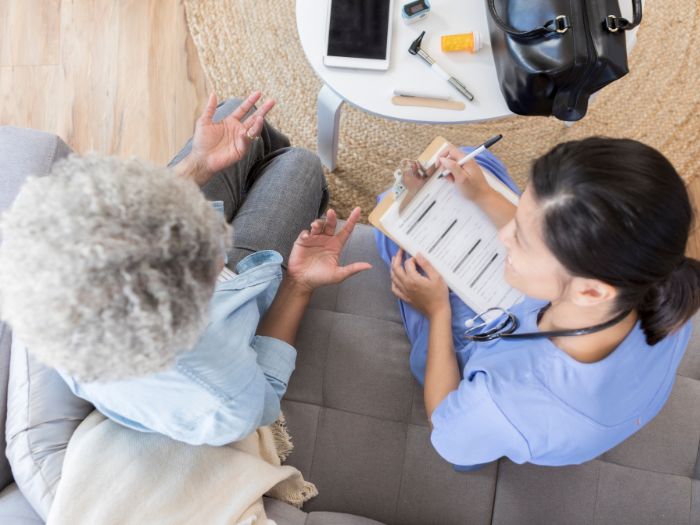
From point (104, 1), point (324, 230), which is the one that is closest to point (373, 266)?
point (324, 230)

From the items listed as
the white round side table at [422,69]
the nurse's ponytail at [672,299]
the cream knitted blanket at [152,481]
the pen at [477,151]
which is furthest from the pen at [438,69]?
the cream knitted blanket at [152,481]

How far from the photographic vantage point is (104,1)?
67.0 inches

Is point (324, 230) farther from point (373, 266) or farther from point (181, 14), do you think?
point (181, 14)

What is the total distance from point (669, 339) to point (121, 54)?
5.30 feet

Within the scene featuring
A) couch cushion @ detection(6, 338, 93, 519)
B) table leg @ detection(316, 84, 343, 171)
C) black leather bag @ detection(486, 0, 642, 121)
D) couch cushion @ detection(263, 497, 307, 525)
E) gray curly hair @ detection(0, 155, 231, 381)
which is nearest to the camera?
gray curly hair @ detection(0, 155, 231, 381)

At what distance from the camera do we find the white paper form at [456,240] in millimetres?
1096

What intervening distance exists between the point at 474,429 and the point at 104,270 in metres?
0.59

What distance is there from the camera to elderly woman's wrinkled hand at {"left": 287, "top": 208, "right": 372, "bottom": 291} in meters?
1.07

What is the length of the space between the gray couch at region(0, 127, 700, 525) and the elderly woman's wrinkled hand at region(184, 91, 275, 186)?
239 millimetres

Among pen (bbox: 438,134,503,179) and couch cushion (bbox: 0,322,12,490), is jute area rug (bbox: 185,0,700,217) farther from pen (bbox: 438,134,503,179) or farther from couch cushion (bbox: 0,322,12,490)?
couch cushion (bbox: 0,322,12,490)

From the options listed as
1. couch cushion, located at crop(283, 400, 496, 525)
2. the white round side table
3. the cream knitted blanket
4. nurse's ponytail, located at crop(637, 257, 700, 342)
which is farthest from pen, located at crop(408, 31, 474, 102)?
→ the cream knitted blanket

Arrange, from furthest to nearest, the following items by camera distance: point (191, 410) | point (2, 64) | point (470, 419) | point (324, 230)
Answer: point (2, 64), point (324, 230), point (470, 419), point (191, 410)

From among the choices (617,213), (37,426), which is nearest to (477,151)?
(617,213)

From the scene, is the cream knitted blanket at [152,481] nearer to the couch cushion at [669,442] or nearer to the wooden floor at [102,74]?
the couch cushion at [669,442]
